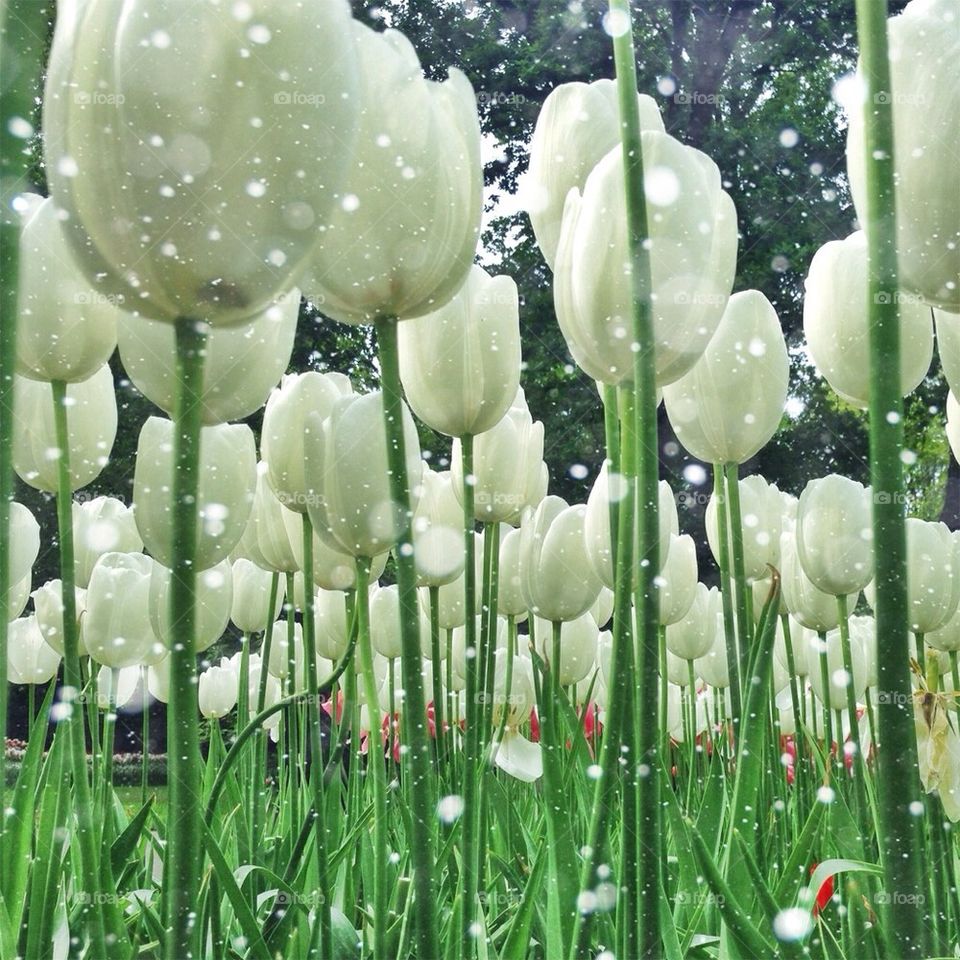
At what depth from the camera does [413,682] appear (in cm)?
42

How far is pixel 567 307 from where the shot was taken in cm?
59

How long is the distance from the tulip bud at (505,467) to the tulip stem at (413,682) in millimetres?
589

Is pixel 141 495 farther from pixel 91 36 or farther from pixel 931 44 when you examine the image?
pixel 931 44

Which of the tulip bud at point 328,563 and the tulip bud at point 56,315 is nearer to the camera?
the tulip bud at point 56,315

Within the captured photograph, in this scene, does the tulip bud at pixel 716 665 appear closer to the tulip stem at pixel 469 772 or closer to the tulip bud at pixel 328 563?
the tulip bud at pixel 328 563

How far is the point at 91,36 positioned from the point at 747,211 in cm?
756

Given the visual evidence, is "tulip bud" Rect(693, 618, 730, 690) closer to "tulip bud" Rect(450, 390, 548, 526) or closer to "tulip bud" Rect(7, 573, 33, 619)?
"tulip bud" Rect(450, 390, 548, 526)

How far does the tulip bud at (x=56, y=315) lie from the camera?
601mm

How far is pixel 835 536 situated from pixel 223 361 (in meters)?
0.69

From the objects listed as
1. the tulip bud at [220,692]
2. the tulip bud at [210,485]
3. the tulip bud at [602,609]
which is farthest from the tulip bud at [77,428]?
the tulip bud at [220,692]

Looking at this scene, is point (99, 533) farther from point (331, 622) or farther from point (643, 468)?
point (643, 468)

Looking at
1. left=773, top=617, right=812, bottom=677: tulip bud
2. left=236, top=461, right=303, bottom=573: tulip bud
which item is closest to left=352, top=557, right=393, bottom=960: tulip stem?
left=236, top=461, right=303, bottom=573: tulip bud

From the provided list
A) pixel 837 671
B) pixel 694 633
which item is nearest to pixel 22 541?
pixel 694 633

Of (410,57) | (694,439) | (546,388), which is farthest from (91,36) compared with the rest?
(546,388)
